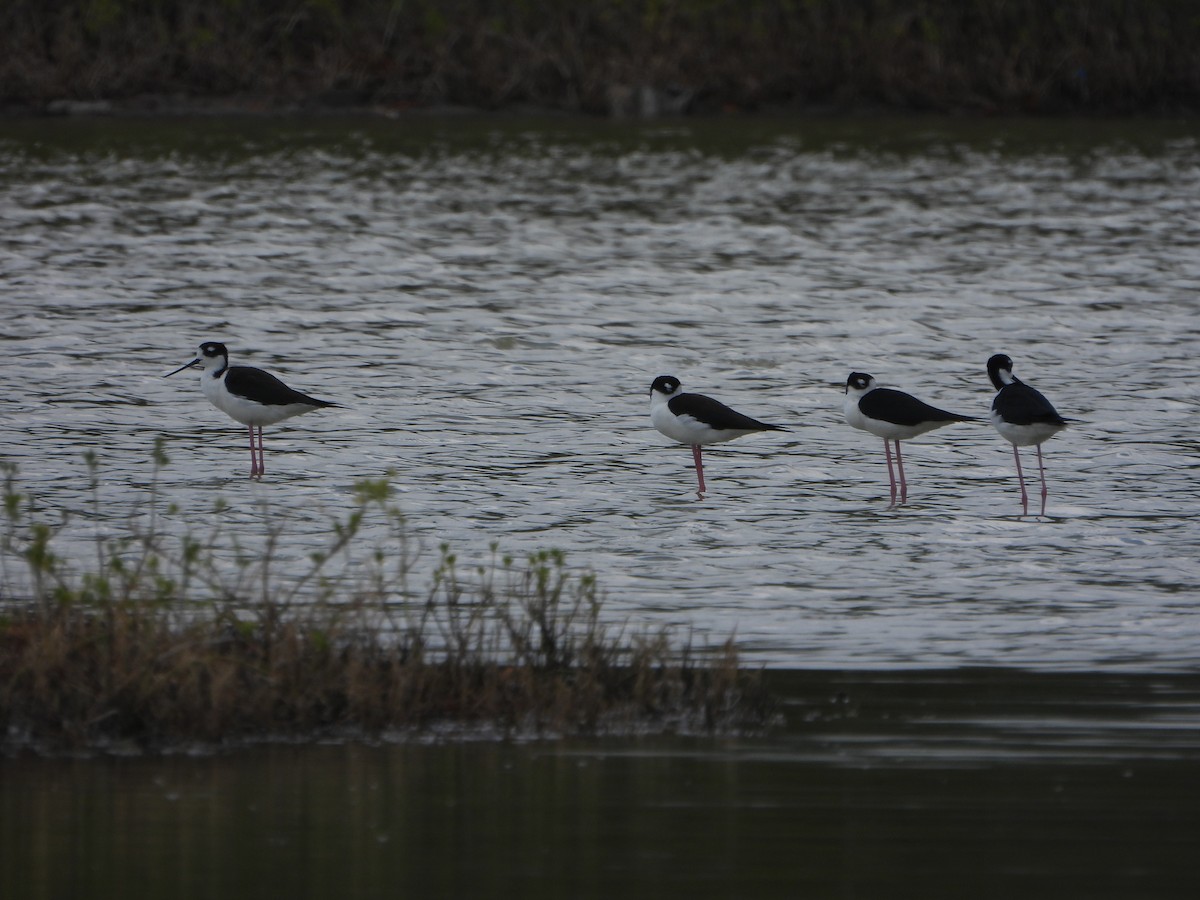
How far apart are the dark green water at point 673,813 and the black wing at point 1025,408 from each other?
14.0ft

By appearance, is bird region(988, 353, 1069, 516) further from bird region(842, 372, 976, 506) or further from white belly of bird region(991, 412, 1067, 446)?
bird region(842, 372, 976, 506)

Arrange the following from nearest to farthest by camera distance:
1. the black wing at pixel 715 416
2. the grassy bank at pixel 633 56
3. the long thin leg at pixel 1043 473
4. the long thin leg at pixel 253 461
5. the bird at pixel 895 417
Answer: the long thin leg at pixel 1043 473 → the bird at pixel 895 417 → the black wing at pixel 715 416 → the long thin leg at pixel 253 461 → the grassy bank at pixel 633 56

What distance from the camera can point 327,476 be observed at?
1341 cm

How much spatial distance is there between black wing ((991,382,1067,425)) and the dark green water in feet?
14.0

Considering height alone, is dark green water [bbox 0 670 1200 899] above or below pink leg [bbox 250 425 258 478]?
below

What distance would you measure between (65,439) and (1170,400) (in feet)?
26.5

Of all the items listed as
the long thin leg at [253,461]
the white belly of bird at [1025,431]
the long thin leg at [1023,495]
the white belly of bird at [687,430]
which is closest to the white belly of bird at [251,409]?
the long thin leg at [253,461]

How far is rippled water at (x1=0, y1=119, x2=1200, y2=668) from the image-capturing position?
35.4 ft

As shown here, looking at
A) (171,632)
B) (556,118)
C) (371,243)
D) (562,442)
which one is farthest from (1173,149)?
(171,632)

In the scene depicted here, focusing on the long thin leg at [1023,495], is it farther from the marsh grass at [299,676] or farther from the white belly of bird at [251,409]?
the white belly of bird at [251,409]

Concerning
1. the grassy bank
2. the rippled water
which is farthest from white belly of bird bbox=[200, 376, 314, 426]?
the grassy bank

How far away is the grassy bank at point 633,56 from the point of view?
134ft

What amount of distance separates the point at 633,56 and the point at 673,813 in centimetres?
3592

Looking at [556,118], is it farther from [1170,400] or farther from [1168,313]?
[1170,400]
